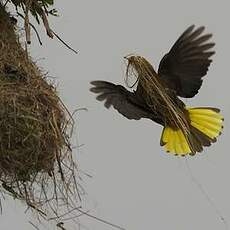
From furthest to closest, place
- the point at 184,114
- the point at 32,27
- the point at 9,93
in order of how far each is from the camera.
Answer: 1. the point at 32,27
2. the point at 184,114
3. the point at 9,93

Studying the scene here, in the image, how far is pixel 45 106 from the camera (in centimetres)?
233

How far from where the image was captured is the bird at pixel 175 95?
235 centimetres

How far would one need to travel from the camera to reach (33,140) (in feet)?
7.42

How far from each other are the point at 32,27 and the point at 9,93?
1.33ft

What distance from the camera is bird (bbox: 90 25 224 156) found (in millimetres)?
2354

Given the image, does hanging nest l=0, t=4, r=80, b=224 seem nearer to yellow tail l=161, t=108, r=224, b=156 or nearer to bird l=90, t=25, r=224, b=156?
bird l=90, t=25, r=224, b=156

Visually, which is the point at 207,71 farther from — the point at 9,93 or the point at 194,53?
the point at 9,93

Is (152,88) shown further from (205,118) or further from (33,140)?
(33,140)

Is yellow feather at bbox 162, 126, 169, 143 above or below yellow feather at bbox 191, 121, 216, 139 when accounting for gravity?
above

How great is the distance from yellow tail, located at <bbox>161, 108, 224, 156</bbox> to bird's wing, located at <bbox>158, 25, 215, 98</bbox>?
66 mm

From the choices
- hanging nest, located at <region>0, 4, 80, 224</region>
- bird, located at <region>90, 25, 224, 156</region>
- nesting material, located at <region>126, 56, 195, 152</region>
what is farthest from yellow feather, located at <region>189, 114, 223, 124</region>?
hanging nest, located at <region>0, 4, 80, 224</region>

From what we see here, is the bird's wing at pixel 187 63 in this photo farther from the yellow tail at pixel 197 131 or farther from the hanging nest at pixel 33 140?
the hanging nest at pixel 33 140

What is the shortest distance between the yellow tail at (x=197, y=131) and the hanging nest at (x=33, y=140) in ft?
0.94

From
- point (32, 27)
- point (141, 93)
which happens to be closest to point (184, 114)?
point (141, 93)
